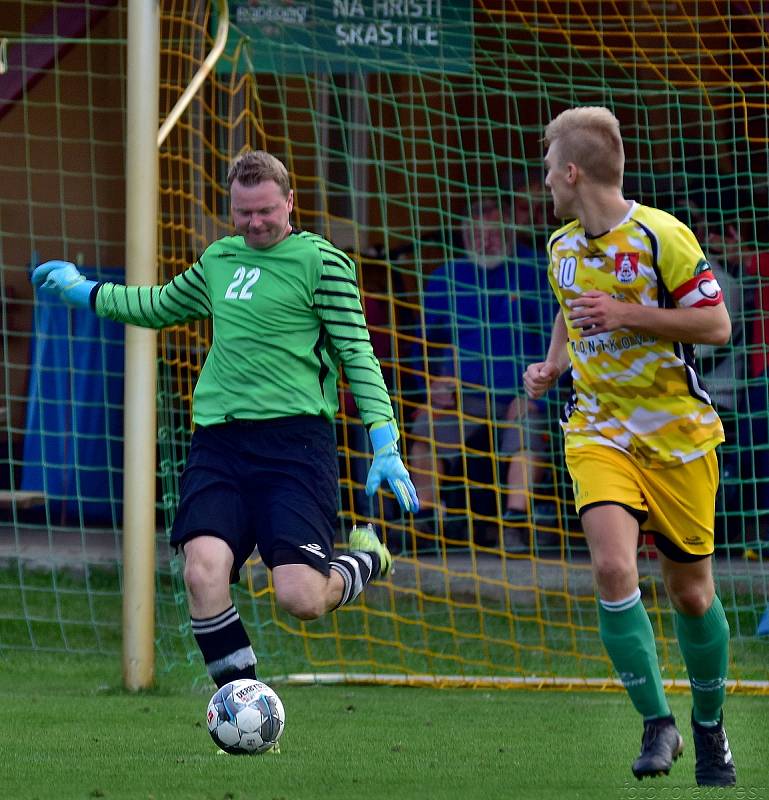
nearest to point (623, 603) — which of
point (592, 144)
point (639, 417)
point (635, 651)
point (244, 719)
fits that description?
point (635, 651)

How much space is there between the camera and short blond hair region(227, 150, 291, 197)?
501 centimetres

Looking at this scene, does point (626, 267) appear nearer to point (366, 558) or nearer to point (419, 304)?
point (366, 558)

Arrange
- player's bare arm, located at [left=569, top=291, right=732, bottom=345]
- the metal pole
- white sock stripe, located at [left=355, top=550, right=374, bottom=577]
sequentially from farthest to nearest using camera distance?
the metal pole → white sock stripe, located at [left=355, top=550, right=374, bottom=577] → player's bare arm, located at [left=569, top=291, right=732, bottom=345]

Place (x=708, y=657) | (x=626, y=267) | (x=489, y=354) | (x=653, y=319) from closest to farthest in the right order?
(x=653, y=319), (x=626, y=267), (x=708, y=657), (x=489, y=354)

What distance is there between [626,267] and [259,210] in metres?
Answer: 1.18

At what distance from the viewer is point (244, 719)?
4.73 meters

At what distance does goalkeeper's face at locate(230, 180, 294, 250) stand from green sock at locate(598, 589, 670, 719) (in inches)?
61.8

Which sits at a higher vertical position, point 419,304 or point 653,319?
point 419,304

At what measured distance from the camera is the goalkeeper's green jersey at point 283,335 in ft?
16.6

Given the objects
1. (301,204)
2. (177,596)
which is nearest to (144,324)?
(177,596)

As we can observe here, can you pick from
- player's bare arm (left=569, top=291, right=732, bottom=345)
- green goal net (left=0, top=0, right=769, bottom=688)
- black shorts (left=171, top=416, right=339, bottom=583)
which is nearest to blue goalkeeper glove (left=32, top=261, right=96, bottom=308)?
black shorts (left=171, top=416, right=339, bottom=583)

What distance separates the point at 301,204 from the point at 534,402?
7.07 feet

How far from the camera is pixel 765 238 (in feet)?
29.6

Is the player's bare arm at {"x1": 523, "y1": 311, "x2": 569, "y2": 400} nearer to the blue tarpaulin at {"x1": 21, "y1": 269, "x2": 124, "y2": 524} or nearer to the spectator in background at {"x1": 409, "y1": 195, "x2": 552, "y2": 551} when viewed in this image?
the spectator in background at {"x1": 409, "y1": 195, "x2": 552, "y2": 551}
